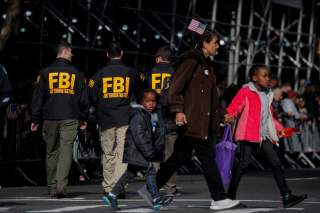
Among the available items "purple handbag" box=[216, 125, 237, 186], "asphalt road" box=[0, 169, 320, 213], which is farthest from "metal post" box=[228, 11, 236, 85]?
"purple handbag" box=[216, 125, 237, 186]

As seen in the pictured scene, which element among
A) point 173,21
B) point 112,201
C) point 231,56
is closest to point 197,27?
point 112,201

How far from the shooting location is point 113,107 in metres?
14.7

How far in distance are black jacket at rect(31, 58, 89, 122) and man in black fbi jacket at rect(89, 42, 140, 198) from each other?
9.2 inches

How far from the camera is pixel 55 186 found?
590 inches

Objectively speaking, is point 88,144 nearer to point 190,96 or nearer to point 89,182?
point 89,182

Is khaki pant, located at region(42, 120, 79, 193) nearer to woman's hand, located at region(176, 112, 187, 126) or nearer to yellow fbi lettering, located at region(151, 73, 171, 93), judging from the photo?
yellow fbi lettering, located at region(151, 73, 171, 93)

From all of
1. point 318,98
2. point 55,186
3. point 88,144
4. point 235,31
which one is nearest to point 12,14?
point 88,144

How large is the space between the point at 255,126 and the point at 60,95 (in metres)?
3.20

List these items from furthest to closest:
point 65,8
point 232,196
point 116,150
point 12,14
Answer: point 65,8
point 12,14
point 116,150
point 232,196

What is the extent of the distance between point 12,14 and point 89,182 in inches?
151

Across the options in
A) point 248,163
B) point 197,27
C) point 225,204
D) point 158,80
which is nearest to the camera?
point 225,204

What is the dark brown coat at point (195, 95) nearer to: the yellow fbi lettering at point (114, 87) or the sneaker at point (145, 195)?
the sneaker at point (145, 195)

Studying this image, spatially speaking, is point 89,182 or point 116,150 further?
point 89,182

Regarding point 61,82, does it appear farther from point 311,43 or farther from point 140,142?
point 311,43
